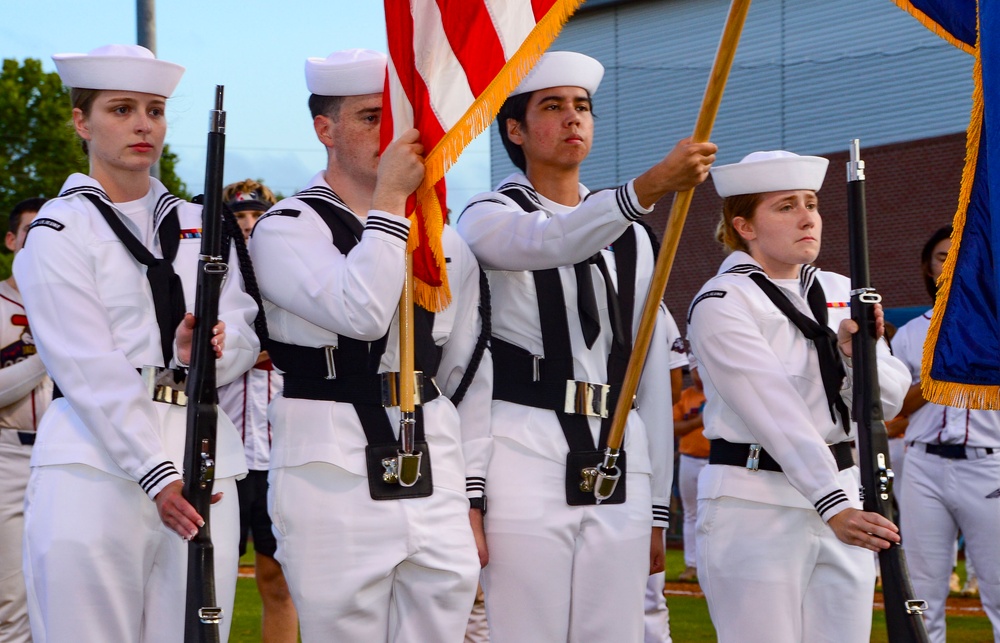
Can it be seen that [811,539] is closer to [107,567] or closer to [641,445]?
[641,445]

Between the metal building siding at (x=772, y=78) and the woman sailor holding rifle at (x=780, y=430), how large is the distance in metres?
20.5

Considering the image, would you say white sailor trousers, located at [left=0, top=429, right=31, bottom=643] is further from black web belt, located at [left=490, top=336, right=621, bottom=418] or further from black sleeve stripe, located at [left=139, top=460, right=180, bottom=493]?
Result: black web belt, located at [left=490, top=336, right=621, bottom=418]

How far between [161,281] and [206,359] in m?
0.39

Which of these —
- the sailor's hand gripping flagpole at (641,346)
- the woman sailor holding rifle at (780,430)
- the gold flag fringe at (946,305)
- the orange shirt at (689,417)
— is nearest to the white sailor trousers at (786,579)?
the woman sailor holding rifle at (780,430)

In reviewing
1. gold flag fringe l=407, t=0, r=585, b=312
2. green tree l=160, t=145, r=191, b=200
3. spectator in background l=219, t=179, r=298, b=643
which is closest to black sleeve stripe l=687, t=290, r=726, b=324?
gold flag fringe l=407, t=0, r=585, b=312

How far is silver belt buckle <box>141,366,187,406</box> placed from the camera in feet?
13.6

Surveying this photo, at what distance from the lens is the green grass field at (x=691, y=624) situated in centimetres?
966

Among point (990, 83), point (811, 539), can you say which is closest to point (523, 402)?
point (811, 539)

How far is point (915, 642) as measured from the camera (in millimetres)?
4012

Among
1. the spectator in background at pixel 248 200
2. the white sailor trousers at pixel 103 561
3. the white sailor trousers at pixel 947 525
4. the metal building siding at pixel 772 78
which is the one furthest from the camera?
the metal building siding at pixel 772 78

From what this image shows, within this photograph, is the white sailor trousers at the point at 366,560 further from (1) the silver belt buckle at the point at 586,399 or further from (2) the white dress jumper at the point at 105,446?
(1) the silver belt buckle at the point at 586,399

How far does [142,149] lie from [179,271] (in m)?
0.43

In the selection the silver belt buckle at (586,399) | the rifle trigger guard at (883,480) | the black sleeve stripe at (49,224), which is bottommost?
the rifle trigger guard at (883,480)

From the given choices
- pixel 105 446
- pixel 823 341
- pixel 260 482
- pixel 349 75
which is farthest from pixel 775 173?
pixel 260 482
